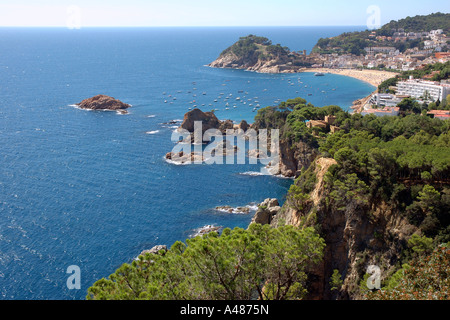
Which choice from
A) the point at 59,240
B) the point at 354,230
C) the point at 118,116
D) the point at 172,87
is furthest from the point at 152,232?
the point at 172,87

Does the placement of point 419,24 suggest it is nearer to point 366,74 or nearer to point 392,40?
point 392,40

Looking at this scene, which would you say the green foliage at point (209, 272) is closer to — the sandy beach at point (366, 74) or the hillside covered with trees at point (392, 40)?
the sandy beach at point (366, 74)

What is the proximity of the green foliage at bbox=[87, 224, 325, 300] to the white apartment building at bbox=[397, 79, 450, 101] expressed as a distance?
2446 inches

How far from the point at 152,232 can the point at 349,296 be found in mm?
20761

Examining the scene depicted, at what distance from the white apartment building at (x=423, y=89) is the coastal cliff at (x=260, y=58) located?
62.7 m

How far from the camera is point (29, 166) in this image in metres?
56.3

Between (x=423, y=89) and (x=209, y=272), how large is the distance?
232ft

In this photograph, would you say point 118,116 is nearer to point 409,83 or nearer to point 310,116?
point 310,116

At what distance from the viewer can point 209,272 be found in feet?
56.7

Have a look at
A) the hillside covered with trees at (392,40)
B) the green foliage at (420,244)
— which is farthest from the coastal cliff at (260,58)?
the green foliage at (420,244)

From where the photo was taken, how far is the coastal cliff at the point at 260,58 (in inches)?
5625

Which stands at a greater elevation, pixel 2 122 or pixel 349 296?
pixel 2 122

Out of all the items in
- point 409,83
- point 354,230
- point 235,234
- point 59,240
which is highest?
point 409,83

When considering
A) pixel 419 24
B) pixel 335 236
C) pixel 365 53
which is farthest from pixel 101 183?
pixel 419 24
